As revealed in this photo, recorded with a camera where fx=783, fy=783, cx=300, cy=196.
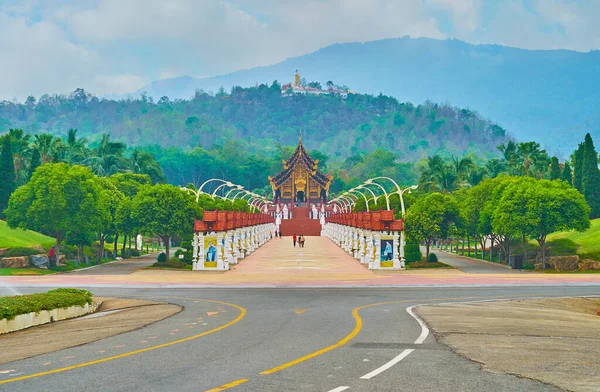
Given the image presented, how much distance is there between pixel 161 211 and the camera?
65438 mm

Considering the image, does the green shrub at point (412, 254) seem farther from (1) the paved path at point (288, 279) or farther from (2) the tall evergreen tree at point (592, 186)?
(2) the tall evergreen tree at point (592, 186)

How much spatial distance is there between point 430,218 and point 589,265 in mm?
14740

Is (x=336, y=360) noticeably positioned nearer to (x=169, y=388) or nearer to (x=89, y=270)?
(x=169, y=388)

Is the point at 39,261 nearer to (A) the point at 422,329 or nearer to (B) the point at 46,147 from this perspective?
(A) the point at 422,329

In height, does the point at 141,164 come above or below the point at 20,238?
above

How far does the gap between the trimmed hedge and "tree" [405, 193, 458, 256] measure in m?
45.2

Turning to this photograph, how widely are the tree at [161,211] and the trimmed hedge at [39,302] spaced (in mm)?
38435

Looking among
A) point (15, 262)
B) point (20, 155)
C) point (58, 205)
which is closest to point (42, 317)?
point (15, 262)

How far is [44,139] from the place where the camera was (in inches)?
4289

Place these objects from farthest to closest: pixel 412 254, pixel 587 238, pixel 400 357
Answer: pixel 412 254
pixel 587 238
pixel 400 357

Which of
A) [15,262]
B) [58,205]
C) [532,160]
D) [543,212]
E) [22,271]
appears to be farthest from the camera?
[532,160]

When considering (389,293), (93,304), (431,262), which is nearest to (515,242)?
(431,262)

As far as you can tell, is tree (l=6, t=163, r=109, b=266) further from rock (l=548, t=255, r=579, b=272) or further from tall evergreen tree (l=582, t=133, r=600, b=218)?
tall evergreen tree (l=582, t=133, r=600, b=218)

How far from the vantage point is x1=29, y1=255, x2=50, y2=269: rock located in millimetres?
58072
